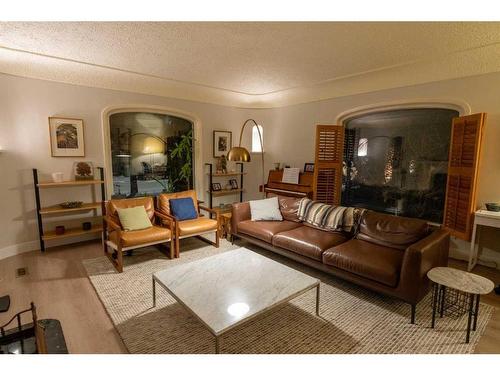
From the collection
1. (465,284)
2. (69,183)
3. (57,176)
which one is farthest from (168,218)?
(465,284)

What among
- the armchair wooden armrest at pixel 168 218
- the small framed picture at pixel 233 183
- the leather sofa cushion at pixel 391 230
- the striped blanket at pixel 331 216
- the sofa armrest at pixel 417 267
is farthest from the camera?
the small framed picture at pixel 233 183

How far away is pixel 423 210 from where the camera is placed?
409 centimetres

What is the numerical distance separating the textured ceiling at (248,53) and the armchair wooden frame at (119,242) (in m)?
2.11

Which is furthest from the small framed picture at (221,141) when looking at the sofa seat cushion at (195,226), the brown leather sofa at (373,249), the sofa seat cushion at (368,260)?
the sofa seat cushion at (368,260)

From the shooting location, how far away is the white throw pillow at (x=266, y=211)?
13.4 feet

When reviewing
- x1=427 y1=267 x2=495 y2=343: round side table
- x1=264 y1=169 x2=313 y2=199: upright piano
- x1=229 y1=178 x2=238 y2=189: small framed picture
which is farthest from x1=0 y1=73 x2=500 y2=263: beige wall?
x1=229 y1=178 x2=238 y2=189: small framed picture

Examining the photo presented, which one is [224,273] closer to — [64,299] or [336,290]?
[336,290]

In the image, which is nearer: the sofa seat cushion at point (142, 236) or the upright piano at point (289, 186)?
the sofa seat cushion at point (142, 236)

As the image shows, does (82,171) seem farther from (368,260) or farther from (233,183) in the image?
(368,260)

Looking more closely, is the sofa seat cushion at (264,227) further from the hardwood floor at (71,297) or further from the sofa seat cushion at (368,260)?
the hardwood floor at (71,297)

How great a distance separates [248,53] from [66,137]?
2.97m

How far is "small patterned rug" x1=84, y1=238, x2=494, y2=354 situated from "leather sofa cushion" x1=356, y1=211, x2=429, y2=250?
60 cm

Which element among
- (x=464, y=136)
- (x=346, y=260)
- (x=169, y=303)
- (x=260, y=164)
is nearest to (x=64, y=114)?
(x=169, y=303)

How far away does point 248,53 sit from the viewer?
318cm
